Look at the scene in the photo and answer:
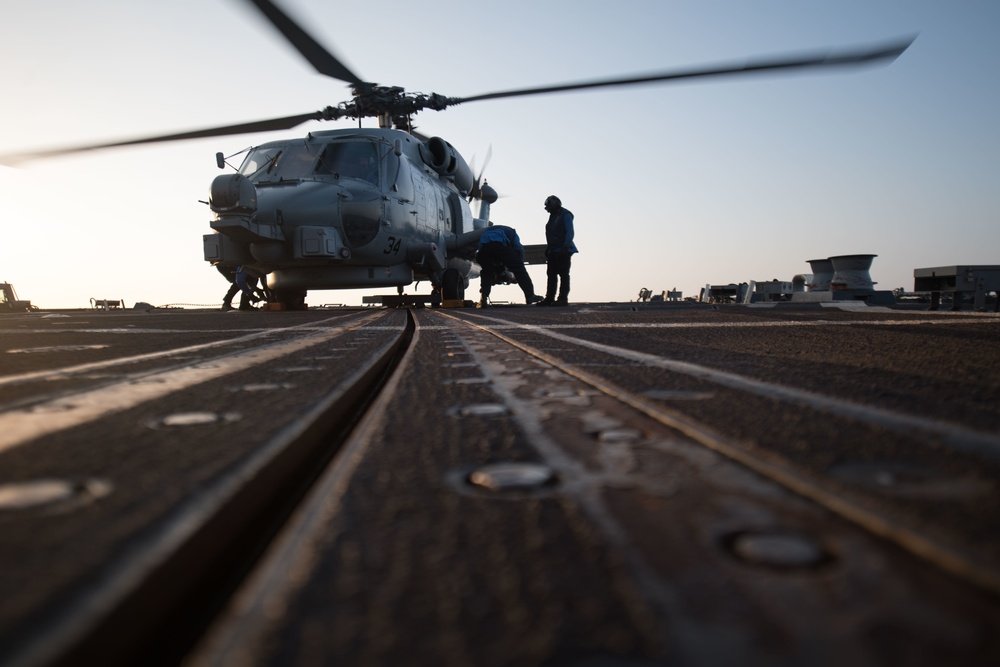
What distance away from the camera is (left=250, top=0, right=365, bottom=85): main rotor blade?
257 inches

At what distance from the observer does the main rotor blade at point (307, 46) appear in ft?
21.4

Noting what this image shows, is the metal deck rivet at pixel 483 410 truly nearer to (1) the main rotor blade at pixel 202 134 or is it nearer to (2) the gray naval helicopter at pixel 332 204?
(2) the gray naval helicopter at pixel 332 204

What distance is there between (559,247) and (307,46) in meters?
4.64

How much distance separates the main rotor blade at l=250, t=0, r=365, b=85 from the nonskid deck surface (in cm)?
564

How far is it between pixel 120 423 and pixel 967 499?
0.89 metres

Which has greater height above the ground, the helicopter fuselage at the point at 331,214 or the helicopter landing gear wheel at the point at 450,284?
the helicopter fuselage at the point at 331,214

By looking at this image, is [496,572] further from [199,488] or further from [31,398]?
[31,398]

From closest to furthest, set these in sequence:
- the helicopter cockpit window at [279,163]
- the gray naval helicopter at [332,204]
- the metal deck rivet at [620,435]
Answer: the metal deck rivet at [620,435]
the gray naval helicopter at [332,204]
the helicopter cockpit window at [279,163]

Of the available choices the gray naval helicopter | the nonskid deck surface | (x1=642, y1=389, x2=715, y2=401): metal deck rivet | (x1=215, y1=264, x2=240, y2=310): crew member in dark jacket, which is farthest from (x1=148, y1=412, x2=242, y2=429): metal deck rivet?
(x1=215, y1=264, x2=240, y2=310): crew member in dark jacket

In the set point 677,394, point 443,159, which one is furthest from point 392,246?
point 677,394

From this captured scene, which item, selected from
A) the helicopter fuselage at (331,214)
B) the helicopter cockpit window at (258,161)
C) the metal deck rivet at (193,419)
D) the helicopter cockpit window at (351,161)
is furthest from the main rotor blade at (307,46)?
the metal deck rivet at (193,419)

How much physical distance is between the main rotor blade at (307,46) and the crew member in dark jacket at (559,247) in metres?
4.05

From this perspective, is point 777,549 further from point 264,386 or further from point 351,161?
point 351,161

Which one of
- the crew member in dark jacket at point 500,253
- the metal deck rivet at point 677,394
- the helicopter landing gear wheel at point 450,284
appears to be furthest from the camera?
the crew member in dark jacket at point 500,253
